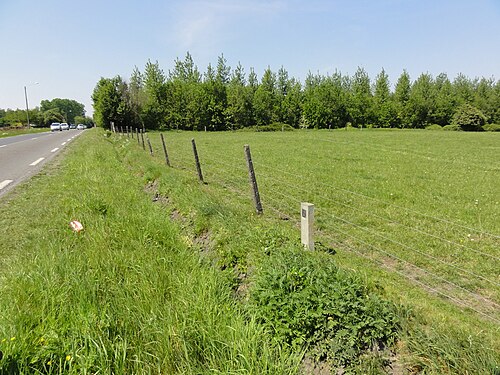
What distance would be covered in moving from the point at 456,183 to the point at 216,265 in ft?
29.6

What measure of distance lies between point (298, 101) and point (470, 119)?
33.8m

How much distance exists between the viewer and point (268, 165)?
13.3m

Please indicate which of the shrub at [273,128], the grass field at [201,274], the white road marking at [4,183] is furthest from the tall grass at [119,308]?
the shrub at [273,128]

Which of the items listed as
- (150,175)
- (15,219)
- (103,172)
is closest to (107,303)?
(15,219)

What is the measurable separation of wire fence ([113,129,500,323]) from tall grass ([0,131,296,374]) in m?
2.56

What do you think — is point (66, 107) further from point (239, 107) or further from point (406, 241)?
point (406, 241)

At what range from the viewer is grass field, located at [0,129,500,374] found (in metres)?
2.19

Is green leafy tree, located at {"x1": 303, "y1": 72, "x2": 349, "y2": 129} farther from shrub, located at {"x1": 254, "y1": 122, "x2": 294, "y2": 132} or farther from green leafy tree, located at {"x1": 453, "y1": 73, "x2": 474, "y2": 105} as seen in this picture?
green leafy tree, located at {"x1": 453, "y1": 73, "x2": 474, "y2": 105}

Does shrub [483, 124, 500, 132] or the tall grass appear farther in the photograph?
shrub [483, 124, 500, 132]

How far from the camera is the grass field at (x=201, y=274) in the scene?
2.19m

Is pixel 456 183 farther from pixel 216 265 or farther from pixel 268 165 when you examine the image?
pixel 216 265

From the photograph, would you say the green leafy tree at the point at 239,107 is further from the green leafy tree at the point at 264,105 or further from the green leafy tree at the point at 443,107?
the green leafy tree at the point at 443,107

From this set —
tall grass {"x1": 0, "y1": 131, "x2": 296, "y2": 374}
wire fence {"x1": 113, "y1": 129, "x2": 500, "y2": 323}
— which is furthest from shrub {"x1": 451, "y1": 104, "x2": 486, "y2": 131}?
tall grass {"x1": 0, "y1": 131, "x2": 296, "y2": 374}

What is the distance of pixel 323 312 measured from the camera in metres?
2.30
